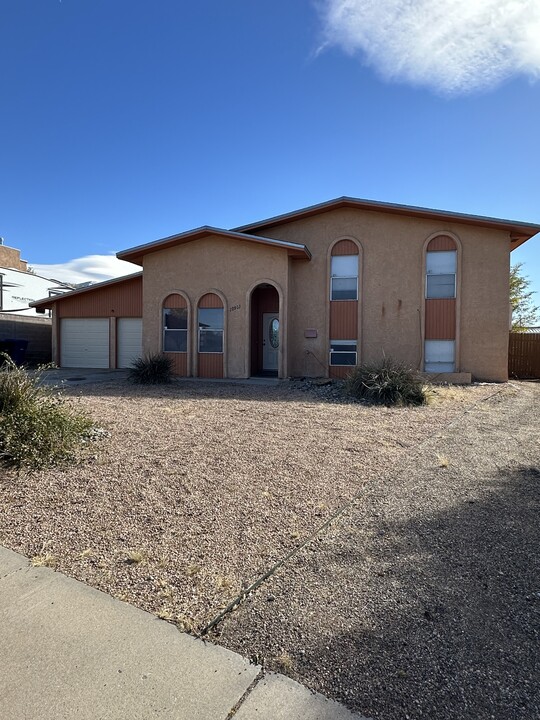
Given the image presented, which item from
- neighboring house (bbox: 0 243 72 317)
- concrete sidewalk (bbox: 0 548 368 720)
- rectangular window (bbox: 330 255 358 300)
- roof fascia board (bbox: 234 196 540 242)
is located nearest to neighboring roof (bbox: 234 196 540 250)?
roof fascia board (bbox: 234 196 540 242)

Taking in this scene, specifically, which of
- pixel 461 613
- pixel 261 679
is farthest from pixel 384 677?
pixel 461 613

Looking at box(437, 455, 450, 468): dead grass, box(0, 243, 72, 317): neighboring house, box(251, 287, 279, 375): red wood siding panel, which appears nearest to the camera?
box(437, 455, 450, 468): dead grass

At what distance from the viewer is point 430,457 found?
20.2 ft

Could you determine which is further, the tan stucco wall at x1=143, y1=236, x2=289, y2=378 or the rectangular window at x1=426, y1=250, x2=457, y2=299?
the tan stucco wall at x1=143, y1=236, x2=289, y2=378

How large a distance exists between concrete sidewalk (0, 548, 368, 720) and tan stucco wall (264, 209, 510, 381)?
13901mm

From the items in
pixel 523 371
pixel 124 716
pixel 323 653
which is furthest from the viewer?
pixel 523 371

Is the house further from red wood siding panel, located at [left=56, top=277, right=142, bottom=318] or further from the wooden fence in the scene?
the wooden fence

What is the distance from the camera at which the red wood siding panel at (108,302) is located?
20078 millimetres

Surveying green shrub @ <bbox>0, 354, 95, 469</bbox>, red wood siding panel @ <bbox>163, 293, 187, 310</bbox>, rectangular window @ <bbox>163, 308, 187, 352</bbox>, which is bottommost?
green shrub @ <bbox>0, 354, 95, 469</bbox>

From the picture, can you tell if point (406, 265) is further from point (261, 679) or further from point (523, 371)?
point (261, 679)

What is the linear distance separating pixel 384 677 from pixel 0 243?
43.7 m

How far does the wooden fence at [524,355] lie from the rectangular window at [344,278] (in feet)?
25.0

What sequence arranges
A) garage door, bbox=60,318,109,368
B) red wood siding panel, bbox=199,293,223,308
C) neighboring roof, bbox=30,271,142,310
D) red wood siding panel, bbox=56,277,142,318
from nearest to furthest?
red wood siding panel, bbox=199,293,223,308 → neighboring roof, bbox=30,271,142,310 → red wood siding panel, bbox=56,277,142,318 → garage door, bbox=60,318,109,368

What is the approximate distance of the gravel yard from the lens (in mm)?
3141
